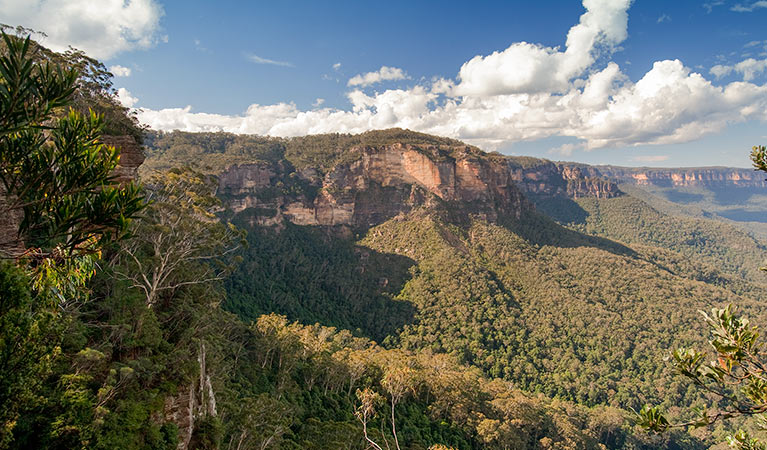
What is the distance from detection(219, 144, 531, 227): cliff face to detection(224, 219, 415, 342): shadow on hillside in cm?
585

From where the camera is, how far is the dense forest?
4.57 metres

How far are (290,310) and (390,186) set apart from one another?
43.0m

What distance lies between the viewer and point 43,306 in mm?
4832

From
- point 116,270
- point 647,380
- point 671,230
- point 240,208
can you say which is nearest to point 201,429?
point 116,270

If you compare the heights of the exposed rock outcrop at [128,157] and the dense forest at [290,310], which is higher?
the exposed rock outcrop at [128,157]

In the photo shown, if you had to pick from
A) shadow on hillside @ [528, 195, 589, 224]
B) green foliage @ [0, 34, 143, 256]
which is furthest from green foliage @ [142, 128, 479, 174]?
green foliage @ [0, 34, 143, 256]

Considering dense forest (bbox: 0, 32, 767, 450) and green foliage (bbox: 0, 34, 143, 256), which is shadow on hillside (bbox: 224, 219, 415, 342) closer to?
dense forest (bbox: 0, 32, 767, 450)

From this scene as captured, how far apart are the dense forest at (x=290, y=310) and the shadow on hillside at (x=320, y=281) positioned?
44 cm

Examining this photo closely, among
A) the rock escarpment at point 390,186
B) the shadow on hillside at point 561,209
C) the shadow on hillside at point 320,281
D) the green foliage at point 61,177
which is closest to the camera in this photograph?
the green foliage at point 61,177

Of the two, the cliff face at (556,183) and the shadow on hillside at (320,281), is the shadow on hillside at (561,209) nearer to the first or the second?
the cliff face at (556,183)

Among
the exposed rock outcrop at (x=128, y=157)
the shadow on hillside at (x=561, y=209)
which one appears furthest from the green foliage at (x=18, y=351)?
the shadow on hillside at (x=561, y=209)

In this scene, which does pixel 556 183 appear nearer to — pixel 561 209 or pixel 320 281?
pixel 561 209

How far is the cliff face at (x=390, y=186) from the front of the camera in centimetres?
7925

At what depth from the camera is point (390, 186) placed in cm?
8400
